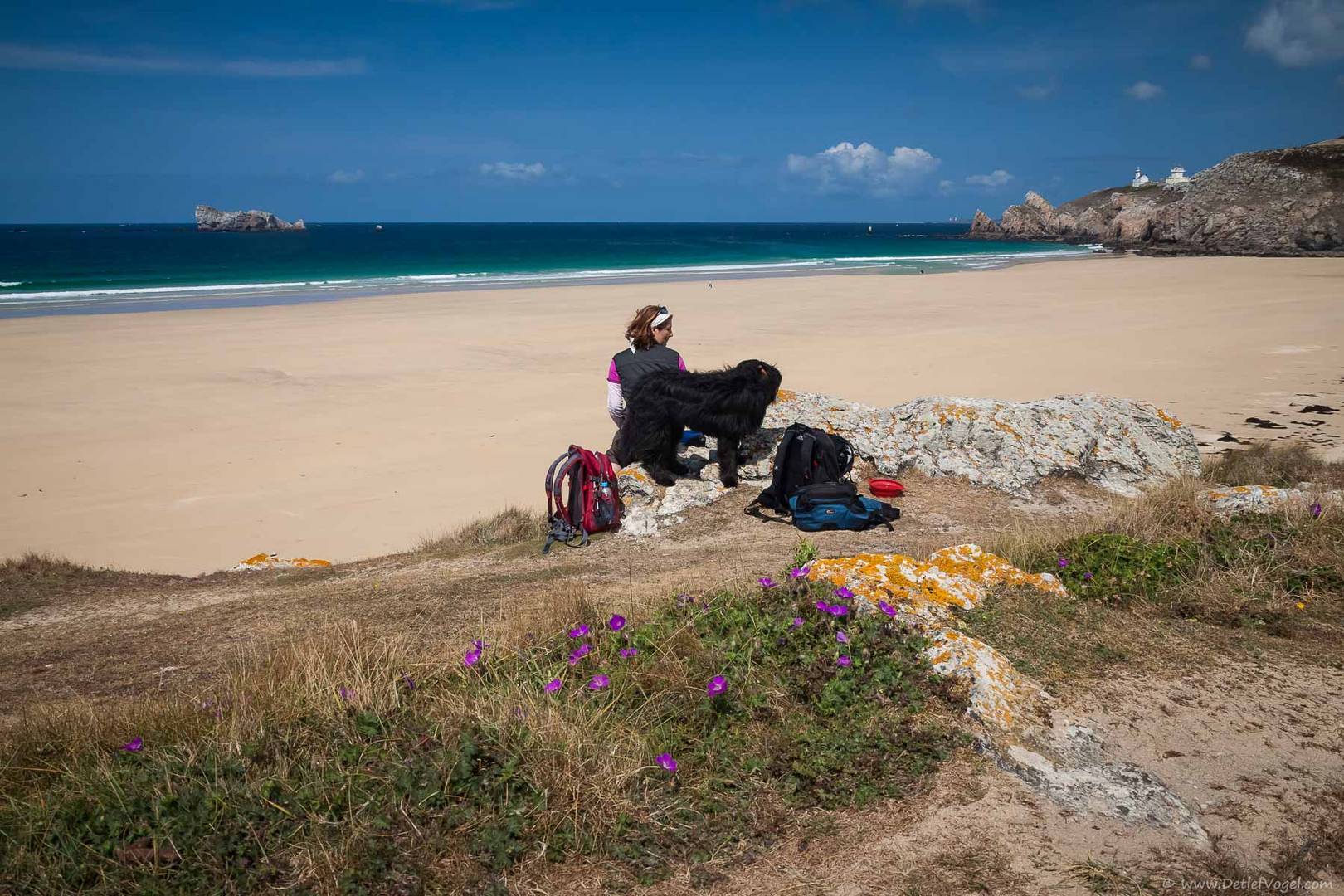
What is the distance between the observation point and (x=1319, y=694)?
3350 mm

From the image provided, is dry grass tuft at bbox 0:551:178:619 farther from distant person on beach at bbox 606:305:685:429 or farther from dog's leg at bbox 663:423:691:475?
dog's leg at bbox 663:423:691:475

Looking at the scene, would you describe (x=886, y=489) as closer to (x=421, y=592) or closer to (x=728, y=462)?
(x=728, y=462)

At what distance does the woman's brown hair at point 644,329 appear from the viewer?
7285 millimetres

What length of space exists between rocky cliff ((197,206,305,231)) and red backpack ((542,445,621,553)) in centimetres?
15026

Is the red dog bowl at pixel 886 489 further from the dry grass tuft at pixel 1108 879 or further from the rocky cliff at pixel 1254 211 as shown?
the rocky cliff at pixel 1254 211

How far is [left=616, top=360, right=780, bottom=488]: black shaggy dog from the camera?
684 cm

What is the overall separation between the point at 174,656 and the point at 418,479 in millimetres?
5370

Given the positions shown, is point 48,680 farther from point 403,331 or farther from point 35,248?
point 35,248

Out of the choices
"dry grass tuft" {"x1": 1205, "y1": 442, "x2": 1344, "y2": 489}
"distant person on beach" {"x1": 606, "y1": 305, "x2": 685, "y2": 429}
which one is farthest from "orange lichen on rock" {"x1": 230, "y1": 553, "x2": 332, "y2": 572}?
"dry grass tuft" {"x1": 1205, "y1": 442, "x2": 1344, "y2": 489}

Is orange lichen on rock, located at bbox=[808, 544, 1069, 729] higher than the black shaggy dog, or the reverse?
the black shaggy dog

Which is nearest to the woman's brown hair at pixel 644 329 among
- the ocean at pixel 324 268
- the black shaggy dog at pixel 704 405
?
the black shaggy dog at pixel 704 405

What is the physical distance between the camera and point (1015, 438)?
761 centimetres

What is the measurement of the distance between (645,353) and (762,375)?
108cm

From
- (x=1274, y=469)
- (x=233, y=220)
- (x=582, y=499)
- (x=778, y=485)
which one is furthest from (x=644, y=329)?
(x=233, y=220)
